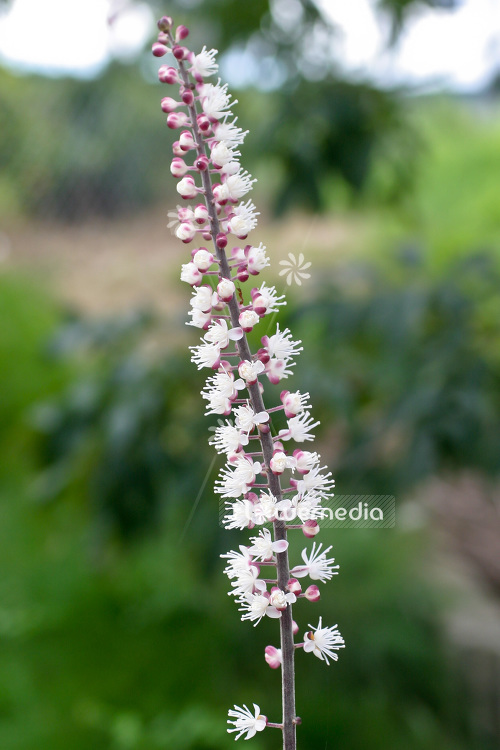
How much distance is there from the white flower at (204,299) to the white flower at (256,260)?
2 centimetres

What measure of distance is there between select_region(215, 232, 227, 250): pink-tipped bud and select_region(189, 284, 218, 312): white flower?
19 millimetres

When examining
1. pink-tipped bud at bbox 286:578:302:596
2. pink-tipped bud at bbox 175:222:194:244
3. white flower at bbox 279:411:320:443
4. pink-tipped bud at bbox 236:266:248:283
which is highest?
pink-tipped bud at bbox 175:222:194:244

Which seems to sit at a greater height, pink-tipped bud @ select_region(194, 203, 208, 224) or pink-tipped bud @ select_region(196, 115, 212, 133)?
pink-tipped bud @ select_region(196, 115, 212, 133)

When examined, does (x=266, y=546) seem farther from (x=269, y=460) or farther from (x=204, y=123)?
(x=204, y=123)

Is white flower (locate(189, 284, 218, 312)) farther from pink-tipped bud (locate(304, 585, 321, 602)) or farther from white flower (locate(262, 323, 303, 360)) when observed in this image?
pink-tipped bud (locate(304, 585, 321, 602))

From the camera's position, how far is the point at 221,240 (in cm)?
31

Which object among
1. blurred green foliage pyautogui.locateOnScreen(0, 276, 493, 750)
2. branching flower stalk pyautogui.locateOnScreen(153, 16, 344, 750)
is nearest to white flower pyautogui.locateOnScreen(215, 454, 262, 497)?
branching flower stalk pyautogui.locateOnScreen(153, 16, 344, 750)

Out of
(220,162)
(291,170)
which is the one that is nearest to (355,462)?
(291,170)

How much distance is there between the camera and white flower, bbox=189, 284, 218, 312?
0.31 metres

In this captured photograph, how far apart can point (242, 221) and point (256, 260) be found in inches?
0.8

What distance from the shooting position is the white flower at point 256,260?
1.04 feet

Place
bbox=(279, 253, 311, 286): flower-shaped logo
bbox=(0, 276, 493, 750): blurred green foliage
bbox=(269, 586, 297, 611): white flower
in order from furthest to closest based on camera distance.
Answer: bbox=(0, 276, 493, 750): blurred green foliage, bbox=(279, 253, 311, 286): flower-shaped logo, bbox=(269, 586, 297, 611): white flower

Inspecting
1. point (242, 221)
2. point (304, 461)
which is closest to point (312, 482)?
point (304, 461)

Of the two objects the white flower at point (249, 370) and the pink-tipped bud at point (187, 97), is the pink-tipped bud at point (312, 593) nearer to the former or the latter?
the white flower at point (249, 370)
